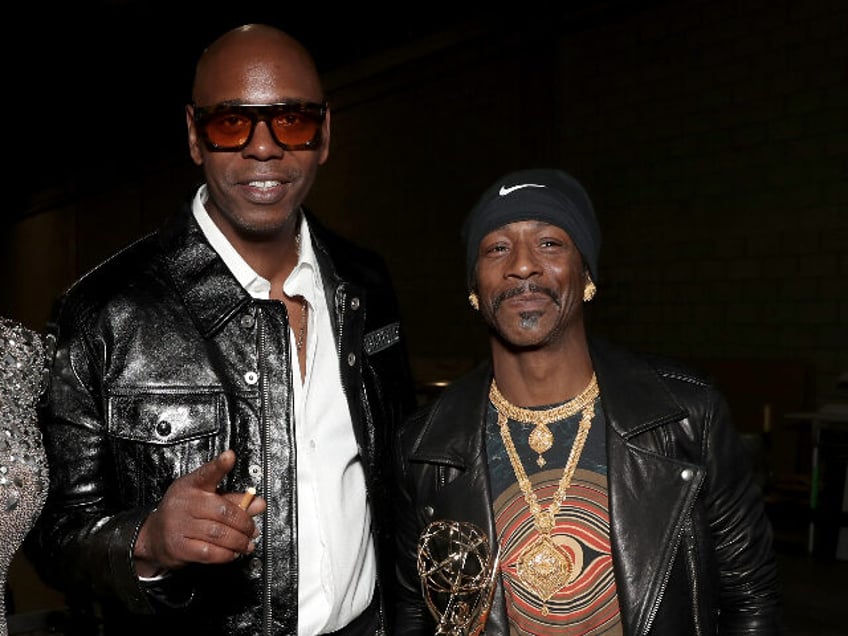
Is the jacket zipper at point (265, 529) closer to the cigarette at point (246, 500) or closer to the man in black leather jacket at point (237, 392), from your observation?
the man in black leather jacket at point (237, 392)

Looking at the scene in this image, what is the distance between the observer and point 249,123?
79.9 inches

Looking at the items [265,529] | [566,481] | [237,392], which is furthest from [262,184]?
[566,481]

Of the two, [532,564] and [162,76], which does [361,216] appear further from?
[532,564]

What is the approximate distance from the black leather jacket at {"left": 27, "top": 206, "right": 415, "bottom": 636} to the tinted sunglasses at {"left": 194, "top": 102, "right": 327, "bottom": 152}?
208 mm

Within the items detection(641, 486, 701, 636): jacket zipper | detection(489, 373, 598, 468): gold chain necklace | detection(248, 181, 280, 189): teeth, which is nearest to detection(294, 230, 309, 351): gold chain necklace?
detection(248, 181, 280, 189): teeth

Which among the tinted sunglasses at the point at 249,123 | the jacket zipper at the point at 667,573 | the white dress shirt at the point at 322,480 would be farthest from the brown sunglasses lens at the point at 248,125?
the jacket zipper at the point at 667,573

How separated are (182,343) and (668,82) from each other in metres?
7.59

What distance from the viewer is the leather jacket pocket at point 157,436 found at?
192cm

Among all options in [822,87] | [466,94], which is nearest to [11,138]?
[466,94]

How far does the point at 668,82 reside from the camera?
28.8 feet

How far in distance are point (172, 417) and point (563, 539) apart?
31.8 inches

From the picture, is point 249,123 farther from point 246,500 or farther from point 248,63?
point 246,500

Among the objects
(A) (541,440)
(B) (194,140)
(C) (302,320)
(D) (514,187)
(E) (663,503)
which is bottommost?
(E) (663,503)

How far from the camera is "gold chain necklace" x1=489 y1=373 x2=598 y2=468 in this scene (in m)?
1.96
